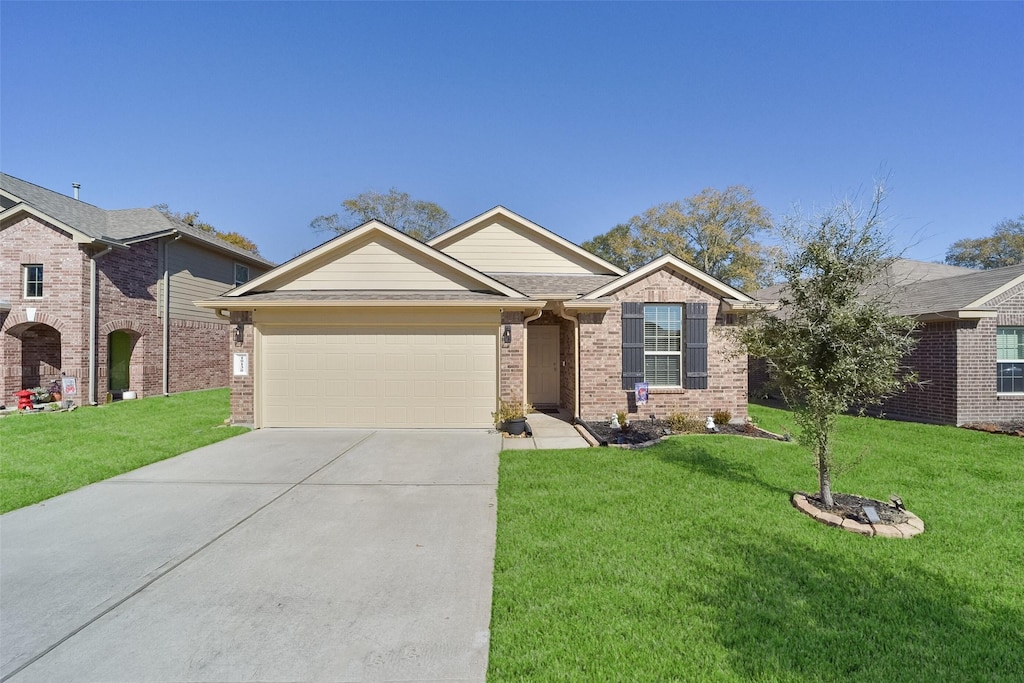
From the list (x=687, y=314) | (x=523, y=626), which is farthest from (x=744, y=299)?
(x=523, y=626)

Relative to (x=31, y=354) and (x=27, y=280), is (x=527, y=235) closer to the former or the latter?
(x=27, y=280)

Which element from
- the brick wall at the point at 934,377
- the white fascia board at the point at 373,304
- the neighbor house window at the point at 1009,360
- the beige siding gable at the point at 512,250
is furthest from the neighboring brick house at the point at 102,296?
the neighbor house window at the point at 1009,360

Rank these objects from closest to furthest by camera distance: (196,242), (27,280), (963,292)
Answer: (963,292) → (27,280) → (196,242)

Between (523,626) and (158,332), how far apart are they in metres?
17.7

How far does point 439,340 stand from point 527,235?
18.4 feet

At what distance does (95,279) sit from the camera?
13.2m

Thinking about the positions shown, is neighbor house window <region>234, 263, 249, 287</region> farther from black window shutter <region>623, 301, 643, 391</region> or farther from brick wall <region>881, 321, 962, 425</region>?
brick wall <region>881, 321, 962, 425</region>

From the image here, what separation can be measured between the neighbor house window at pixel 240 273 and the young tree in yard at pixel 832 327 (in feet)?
67.2

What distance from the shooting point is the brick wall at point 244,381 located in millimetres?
9383

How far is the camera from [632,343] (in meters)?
9.84

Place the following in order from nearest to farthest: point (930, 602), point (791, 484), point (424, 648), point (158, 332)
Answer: point (424, 648) < point (930, 602) < point (791, 484) < point (158, 332)

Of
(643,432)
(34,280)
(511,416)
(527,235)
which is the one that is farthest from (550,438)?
(34,280)

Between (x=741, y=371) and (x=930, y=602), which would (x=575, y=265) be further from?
(x=930, y=602)

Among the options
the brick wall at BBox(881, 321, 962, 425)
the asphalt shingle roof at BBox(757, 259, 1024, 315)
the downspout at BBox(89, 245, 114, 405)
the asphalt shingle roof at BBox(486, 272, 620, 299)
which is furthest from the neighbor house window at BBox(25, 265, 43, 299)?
the brick wall at BBox(881, 321, 962, 425)
